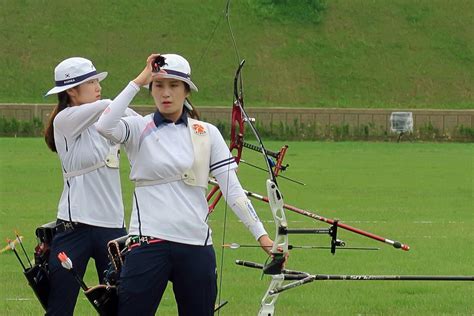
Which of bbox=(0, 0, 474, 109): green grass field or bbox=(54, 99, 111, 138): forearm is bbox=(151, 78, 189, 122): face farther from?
bbox=(0, 0, 474, 109): green grass field

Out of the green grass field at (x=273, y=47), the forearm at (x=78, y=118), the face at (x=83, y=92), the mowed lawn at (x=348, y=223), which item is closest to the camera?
the forearm at (x=78, y=118)

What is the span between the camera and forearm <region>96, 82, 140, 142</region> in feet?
19.7

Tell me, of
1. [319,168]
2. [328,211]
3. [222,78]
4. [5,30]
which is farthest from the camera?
[5,30]

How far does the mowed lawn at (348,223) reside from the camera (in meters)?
9.97

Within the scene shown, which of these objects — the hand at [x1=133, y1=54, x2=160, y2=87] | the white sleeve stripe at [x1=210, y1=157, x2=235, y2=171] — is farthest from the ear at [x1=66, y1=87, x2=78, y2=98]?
the white sleeve stripe at [x1=210, y1=157, x2=235, y2=171]

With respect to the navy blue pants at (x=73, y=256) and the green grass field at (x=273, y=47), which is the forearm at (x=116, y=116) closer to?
the navy blue pants at (x=73, y=256)

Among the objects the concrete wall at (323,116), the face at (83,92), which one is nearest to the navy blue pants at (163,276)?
the face at (83,92)

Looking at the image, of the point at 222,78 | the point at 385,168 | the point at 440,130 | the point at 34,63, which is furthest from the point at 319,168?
the point at 34,63

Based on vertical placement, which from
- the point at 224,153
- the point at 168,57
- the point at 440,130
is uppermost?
the point at 168,57

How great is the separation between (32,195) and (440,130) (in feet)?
70.7

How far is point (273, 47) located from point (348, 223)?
32412mm

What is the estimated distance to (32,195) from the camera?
19.1 m

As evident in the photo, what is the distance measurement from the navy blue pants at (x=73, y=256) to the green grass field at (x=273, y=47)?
116 feet

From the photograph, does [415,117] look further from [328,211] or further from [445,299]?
[445,299]
